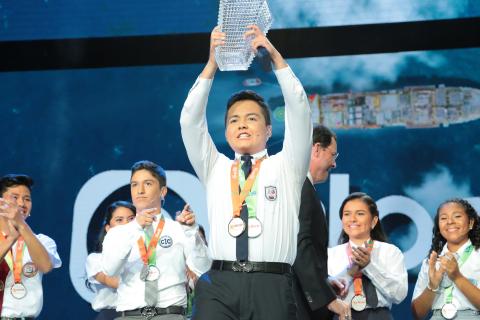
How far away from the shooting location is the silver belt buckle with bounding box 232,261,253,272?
3.61 meters

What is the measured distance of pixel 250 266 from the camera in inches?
142

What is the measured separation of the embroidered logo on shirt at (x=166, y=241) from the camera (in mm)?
4949

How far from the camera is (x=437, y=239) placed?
5516 mm

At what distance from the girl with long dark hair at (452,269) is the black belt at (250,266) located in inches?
69.7

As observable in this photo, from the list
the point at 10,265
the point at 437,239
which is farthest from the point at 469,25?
the point at 10,265

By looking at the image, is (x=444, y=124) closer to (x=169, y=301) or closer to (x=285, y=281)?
(x=169, y=301)

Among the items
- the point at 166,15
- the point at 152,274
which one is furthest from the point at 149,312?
the point at 166,15

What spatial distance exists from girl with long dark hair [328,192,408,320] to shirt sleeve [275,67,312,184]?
1337 mm

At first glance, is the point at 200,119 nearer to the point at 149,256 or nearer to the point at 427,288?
the point at 149,256

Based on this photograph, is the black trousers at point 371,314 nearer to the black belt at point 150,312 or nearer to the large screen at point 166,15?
the black belt at point 150,312

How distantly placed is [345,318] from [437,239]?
141 cm

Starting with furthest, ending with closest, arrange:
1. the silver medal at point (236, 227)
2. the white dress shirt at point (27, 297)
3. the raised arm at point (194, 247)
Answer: the white dress shirt at point (27, 297) < the raised arm at point (194, 247) < the silver medal at point (236, 227)

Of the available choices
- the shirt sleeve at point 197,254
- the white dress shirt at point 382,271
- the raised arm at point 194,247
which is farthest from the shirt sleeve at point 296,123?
the white dress shirt at point 382,271

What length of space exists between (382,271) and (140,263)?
1490 millimetres
